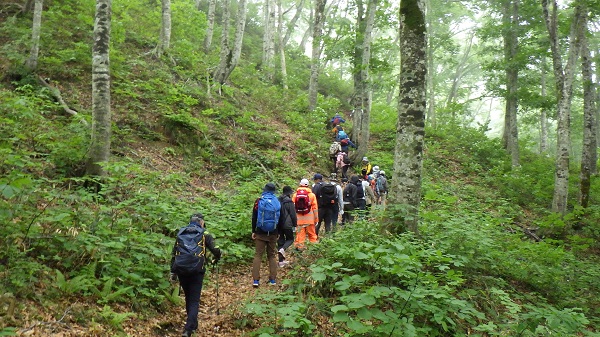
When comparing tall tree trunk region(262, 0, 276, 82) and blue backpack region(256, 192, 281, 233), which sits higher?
tall tree trunk region(262, 0, 276, 82)

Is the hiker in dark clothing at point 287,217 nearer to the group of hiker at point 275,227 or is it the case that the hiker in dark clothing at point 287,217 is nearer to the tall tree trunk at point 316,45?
the group of hiker at point 275,227

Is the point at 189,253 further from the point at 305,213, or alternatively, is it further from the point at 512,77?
the point at 512,77

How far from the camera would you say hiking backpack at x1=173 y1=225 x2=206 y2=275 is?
204 inches

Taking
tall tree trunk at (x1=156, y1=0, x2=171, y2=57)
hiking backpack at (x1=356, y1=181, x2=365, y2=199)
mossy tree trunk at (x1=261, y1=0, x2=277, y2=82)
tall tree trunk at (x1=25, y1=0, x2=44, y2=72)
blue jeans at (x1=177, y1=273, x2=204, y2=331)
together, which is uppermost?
mossy tree trunk at (x1=261, y1=0, x2=277, y2=82)

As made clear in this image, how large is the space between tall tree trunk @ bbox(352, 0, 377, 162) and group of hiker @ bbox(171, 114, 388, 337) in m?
3.65

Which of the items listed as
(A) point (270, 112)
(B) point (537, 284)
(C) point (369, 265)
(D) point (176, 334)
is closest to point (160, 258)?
(D) point (176, 334)

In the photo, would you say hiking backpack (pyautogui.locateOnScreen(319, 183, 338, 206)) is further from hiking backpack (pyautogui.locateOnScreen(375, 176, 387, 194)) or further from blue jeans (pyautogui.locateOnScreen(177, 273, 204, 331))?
blue jeans (pyautogui.locateOnScreen(177, 273, 204, 331))

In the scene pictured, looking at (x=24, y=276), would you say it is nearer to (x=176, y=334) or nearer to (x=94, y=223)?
(x=94, y=223)

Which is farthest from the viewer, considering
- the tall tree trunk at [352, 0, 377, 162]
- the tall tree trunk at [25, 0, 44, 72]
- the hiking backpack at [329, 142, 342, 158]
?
the tall tree trunk at [352, 0, 377, 162]

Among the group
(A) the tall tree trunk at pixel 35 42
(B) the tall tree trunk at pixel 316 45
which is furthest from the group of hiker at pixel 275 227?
(A) the tall tree trunk at pixel 35 42

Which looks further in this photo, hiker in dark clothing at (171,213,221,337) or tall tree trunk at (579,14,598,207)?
tall tree trunk at (579,14,598,207)

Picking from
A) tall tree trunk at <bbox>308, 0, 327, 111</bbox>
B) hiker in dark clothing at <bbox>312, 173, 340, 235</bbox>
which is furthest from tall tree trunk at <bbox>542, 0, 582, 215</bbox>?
tall tree trunk at <bbox>308, 0, 327, 111</bbox>

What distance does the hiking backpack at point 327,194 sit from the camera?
9.61m

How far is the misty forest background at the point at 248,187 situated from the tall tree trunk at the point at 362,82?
98 mm
